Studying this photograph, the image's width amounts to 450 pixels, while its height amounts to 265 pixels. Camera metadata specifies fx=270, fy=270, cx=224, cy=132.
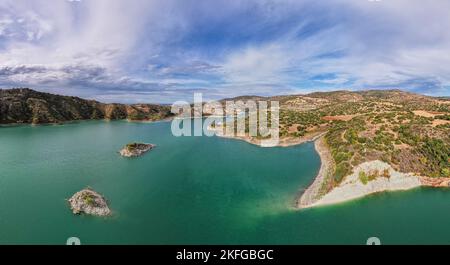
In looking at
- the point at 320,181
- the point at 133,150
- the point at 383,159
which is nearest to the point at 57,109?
the point at 133,150

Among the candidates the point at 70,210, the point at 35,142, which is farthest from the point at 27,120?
the point at 70,210

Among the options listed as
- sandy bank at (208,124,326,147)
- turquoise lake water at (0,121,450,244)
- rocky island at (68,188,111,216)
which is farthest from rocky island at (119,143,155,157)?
rocky island at (68,188,111,216)

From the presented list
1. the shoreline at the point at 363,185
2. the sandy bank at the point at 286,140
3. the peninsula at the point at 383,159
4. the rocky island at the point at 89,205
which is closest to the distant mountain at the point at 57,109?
the sandy bank at the point at 286,140

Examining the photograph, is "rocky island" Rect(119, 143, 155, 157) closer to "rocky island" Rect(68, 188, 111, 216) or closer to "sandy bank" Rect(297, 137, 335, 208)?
"rocky island" Rect(68, 188, 111, 216)

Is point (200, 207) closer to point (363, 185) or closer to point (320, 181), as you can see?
point (320, 181)
